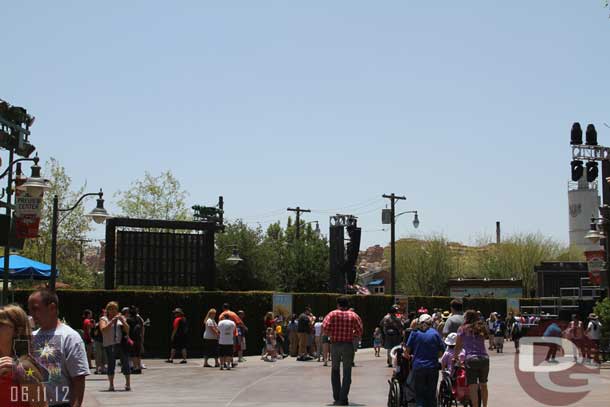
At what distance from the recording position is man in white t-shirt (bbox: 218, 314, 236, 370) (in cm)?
2541

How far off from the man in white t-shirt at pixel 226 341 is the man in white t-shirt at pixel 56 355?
18.5 metres

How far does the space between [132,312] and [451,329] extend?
444 inches

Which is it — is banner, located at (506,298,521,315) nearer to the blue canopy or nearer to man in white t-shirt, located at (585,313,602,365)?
man in white t-shirt, located at (585,313,602,365)

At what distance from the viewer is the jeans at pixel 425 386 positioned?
12344 mm

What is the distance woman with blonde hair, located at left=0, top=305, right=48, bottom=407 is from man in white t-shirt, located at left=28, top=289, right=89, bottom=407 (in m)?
1.19

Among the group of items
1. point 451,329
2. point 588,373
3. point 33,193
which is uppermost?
point 33,193

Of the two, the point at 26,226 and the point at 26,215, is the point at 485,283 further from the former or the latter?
the point at 26,226

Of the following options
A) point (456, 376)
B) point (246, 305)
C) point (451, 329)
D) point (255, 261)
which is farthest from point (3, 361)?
point (255, 261)

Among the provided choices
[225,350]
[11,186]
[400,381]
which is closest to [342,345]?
[400,381]

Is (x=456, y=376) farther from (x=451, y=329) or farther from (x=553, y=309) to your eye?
(x=553, y=309)

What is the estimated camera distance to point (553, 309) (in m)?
56.3

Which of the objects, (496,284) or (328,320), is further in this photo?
(496,284)

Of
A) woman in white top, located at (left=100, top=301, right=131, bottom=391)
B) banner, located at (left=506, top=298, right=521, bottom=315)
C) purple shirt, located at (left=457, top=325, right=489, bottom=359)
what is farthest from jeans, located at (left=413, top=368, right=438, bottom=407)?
banner, located at (left=506, top=298, right=521, bottom=315)

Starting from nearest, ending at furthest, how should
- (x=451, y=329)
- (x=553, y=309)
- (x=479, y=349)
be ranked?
1. (x=479, y=349)
2. (x=451, y=329)
3. (x=553, y=309)
